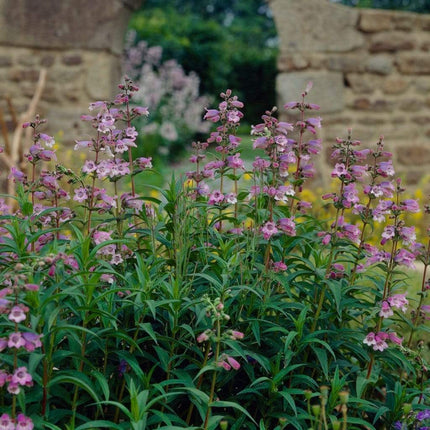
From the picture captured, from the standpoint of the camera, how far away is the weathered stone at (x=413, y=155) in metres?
6.62

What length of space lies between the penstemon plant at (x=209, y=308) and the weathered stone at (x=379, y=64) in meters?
4.24

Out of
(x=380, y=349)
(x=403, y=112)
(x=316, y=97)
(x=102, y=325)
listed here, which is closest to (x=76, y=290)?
(x=102, y=325)

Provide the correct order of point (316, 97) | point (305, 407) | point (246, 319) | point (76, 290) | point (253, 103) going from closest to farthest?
point (76, 290)
point (246, 319)
point (305, 407)
point (316, 97)
point (253, 103)

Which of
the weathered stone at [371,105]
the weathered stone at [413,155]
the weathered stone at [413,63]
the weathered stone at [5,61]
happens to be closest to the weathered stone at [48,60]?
the weathered stone at [5,61]

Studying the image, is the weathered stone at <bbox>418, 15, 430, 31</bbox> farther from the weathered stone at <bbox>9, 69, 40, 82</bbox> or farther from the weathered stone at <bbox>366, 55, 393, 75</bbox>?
the weathered stone at <bbox>9, 69, 40, 82</bbox>

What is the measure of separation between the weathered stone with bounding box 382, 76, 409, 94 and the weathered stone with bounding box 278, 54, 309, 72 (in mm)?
831

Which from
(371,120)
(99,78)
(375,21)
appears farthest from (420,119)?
(99,78)

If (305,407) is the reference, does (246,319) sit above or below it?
above

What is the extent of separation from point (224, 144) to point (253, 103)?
15.2 meters

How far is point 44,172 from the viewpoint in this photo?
7.88ft

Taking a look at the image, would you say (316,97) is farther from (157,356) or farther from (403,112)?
(157,356)

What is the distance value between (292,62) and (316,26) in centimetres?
42

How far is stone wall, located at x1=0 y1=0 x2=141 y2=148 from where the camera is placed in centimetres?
668

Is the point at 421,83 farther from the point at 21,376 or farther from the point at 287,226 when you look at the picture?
the point at 21,376
